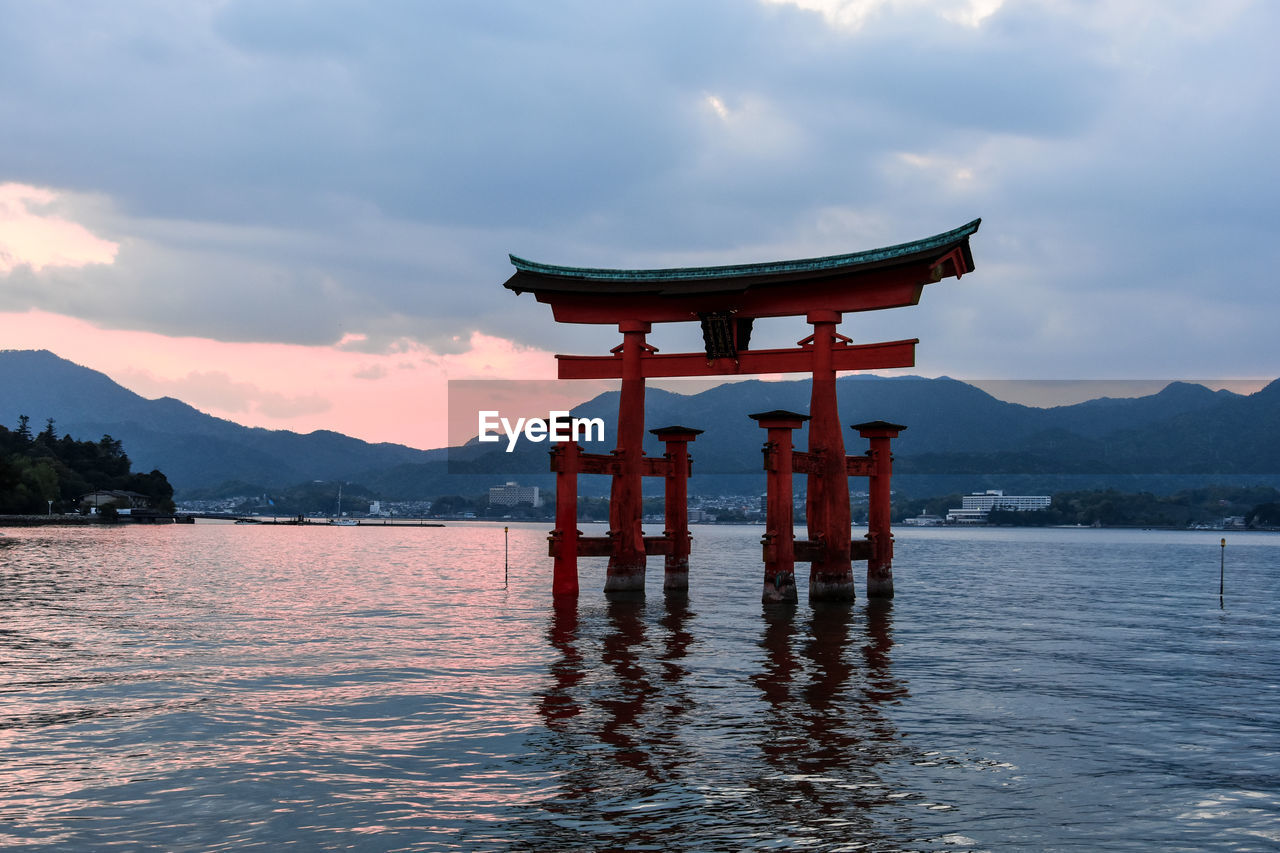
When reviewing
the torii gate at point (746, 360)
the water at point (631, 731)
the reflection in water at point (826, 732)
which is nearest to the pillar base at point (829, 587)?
the torii gate at point (746, 360)

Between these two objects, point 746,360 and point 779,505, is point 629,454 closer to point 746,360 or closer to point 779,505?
point 746,360

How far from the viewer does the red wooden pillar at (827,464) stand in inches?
1148

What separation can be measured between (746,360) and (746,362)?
0.28 ft

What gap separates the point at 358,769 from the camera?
12.0 m

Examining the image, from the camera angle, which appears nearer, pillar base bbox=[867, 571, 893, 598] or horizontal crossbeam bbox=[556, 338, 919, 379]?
horizontal crossbeam bbox=[556, 338, 919, 379]

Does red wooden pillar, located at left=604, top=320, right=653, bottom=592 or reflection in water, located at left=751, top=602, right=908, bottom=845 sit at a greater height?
red wooden pillar, located at left=604, top=320, right=653, bottom=592

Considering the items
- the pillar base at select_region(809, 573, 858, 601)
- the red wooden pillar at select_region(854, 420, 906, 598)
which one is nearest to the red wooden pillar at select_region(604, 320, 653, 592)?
the pillar base at select_region(809, 573, 858, 601)

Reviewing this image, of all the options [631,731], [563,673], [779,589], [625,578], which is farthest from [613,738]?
[625,578]

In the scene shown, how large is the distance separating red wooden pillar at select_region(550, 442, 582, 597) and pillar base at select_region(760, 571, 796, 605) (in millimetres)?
6056

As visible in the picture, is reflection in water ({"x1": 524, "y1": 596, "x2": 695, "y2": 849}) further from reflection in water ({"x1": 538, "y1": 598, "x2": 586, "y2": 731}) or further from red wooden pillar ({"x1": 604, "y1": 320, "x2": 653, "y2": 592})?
red wooden pillar ({"x1": 604, "y1": 320, "x2": 653, "y2": 592})

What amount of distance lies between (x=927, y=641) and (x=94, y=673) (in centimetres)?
1924

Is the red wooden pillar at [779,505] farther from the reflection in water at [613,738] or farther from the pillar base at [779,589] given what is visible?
the reflection in water at [613,738]

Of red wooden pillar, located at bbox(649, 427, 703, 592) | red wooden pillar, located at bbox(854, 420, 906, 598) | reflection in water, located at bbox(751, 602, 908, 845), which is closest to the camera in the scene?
reflection in water, located at bbox(751, 602, 908, 845)

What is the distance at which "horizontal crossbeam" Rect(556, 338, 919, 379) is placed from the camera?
2842 centimetres
